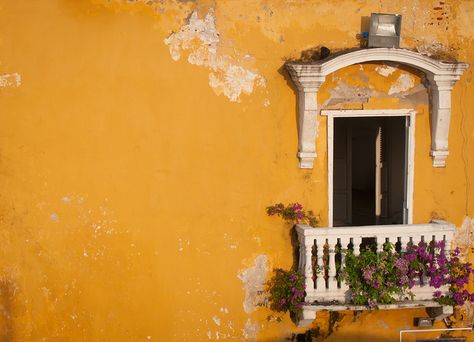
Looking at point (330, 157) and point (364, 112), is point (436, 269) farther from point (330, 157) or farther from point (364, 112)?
point (364, 112)

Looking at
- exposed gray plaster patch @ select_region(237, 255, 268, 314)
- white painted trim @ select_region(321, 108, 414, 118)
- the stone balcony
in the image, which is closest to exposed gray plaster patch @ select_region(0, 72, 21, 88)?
exposed gray plaster patch @ select_region(237, 255, 268, 314)

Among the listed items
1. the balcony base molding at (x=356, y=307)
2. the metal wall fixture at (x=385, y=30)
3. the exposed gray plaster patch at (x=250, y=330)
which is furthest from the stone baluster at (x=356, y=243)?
the metal wall fixture at (x=385, y=30)

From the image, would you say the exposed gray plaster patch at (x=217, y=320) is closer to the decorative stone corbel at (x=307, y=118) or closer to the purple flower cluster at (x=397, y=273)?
the purple flower cluster at (x=397, y=273)

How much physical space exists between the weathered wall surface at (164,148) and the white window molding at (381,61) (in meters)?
0.13

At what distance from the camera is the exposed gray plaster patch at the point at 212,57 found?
653cm

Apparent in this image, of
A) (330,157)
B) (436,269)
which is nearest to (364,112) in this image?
(330,157)

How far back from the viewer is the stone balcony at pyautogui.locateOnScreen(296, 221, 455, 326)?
6.52 metres

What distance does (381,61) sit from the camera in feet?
22.2

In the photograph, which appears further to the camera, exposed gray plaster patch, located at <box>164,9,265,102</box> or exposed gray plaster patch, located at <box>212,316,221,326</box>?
exposed gray plaster patch, located at <box>212,316,221,326</box>

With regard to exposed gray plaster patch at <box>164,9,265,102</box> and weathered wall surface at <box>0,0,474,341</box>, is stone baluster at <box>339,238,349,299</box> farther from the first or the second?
exposed gray plaster patch at <box>164,9,265,102</box>

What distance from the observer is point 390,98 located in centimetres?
684

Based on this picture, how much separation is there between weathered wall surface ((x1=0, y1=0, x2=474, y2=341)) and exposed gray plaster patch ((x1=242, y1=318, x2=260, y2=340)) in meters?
0.02

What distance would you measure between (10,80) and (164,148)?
1.75 m

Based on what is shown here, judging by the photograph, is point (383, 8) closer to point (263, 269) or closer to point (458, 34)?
point (458, 34)
